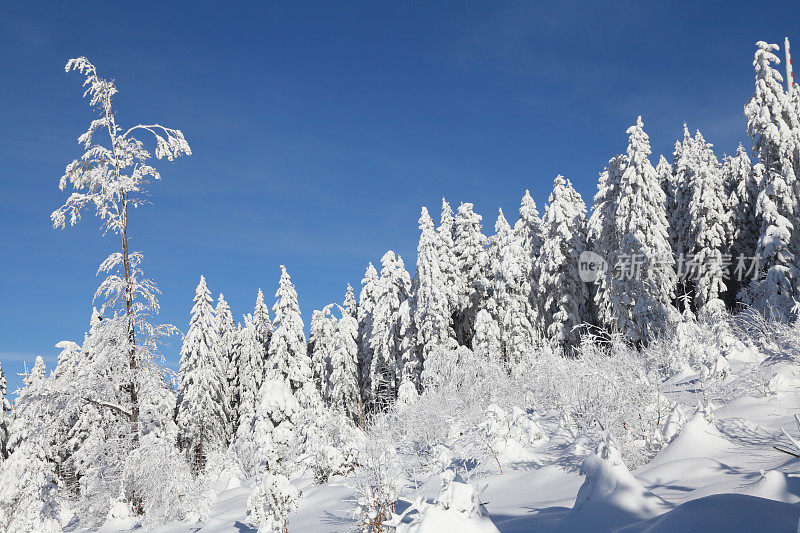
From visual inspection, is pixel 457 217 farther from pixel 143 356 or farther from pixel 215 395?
pixel 143 356

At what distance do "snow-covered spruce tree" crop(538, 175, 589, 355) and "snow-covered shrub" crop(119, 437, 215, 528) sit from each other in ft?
69.7

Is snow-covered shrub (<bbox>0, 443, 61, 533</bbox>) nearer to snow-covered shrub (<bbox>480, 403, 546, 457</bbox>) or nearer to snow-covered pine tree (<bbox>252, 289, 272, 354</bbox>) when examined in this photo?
snow-covered shrub (<bbox>480, 403, 546, 457</bbox>)

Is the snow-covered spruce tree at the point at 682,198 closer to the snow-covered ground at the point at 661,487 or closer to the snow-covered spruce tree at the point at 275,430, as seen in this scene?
the snow-covered ground at the point at 661,487

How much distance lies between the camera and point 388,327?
35031 millimetres

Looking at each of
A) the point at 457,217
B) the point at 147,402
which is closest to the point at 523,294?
the point at 457,217

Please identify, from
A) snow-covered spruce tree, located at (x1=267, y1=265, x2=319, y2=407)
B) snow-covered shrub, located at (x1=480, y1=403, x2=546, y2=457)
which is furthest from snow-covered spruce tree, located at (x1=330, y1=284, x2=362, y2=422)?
snow-covered shrub, located at (x1=480, y1=403, x2=546, y2=457)

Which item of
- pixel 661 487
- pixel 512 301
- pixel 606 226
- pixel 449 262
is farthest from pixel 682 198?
pixel 661 487

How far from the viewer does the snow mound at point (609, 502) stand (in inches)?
212

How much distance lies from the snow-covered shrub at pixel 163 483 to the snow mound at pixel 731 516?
11097 mm

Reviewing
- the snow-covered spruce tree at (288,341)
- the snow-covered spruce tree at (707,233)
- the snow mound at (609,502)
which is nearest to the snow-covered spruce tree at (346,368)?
the snow-covered spruce tree at (288,341)

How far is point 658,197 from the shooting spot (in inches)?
1112

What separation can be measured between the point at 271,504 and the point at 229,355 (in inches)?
1476

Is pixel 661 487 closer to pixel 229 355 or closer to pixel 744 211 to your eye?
pixel 744 211

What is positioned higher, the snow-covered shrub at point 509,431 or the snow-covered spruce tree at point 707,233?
the snow-covered spruce tree at point 707,233
